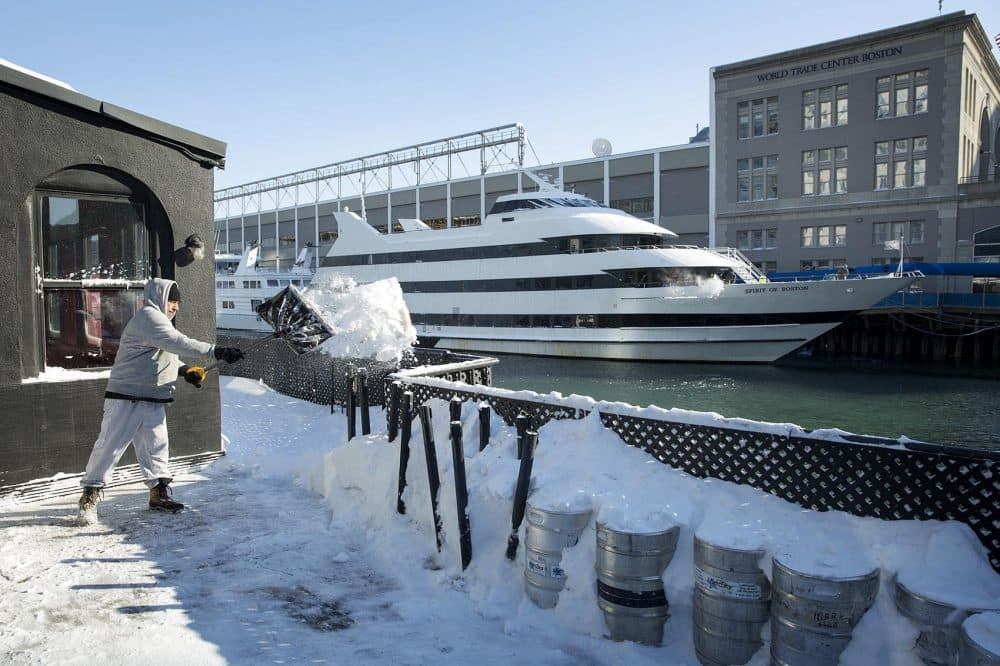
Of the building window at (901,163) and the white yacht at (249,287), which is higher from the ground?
the building window at (901,163)

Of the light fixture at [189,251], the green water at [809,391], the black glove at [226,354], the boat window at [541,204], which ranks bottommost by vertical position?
the green water at [809,391]

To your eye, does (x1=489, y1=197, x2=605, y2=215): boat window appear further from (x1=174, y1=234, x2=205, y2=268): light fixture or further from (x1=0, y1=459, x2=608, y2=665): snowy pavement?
(x1=0, y1=459, x2=608, y2=665): snowy pavement

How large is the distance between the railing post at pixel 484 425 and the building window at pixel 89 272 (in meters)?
3.51

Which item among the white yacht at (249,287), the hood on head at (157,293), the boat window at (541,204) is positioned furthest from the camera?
the white yacht at (249,287)

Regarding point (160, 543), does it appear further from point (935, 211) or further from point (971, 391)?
point (935, 211)

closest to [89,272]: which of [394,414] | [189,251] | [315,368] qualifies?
[189,251]

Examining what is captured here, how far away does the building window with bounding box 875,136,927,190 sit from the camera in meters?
33.2

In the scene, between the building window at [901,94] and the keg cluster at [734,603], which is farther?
the building window at [901,94]

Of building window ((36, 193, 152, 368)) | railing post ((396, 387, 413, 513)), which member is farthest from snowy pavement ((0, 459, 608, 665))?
building window ((36, 193, 152, 368))

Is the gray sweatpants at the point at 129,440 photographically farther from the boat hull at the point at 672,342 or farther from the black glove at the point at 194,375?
the boat hull at the point at 672,342

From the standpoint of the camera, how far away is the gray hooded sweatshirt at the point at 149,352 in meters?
4.98

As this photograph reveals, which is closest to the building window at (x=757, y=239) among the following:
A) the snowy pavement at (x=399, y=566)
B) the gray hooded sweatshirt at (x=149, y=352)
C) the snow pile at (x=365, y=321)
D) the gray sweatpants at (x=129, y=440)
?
the snow pile at (x=365, y=321)

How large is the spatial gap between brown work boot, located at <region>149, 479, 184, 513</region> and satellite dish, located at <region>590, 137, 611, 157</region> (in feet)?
125

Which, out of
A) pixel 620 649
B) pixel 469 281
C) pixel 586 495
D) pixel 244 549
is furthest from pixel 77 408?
pixel 469 281
